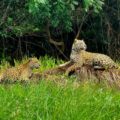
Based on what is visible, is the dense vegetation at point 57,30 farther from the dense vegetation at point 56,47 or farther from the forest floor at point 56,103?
the forest floor at point 56,103

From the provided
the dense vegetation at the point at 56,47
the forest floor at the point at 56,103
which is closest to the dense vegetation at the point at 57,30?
the dense vegetation at the point at 56,47

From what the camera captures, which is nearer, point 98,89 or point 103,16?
point 98,89

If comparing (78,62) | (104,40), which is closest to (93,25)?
(104,40)

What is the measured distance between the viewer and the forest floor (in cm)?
604

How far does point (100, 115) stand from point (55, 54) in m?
7.40

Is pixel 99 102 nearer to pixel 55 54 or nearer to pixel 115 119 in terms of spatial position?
pixel 115 119

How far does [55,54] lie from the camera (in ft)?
44.5

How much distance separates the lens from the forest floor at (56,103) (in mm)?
6035

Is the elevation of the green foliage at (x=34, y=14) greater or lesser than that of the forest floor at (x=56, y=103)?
greater

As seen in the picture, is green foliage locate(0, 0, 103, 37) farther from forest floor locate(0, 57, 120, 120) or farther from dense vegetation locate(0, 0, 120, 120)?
forest floor locate(0, 57, 120, 120)

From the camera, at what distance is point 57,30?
511 inches

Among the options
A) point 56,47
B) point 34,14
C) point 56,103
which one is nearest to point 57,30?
point 56,47

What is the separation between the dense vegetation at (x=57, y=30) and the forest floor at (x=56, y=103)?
12.4 ft

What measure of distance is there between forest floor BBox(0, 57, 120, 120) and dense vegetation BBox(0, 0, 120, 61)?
379cm
